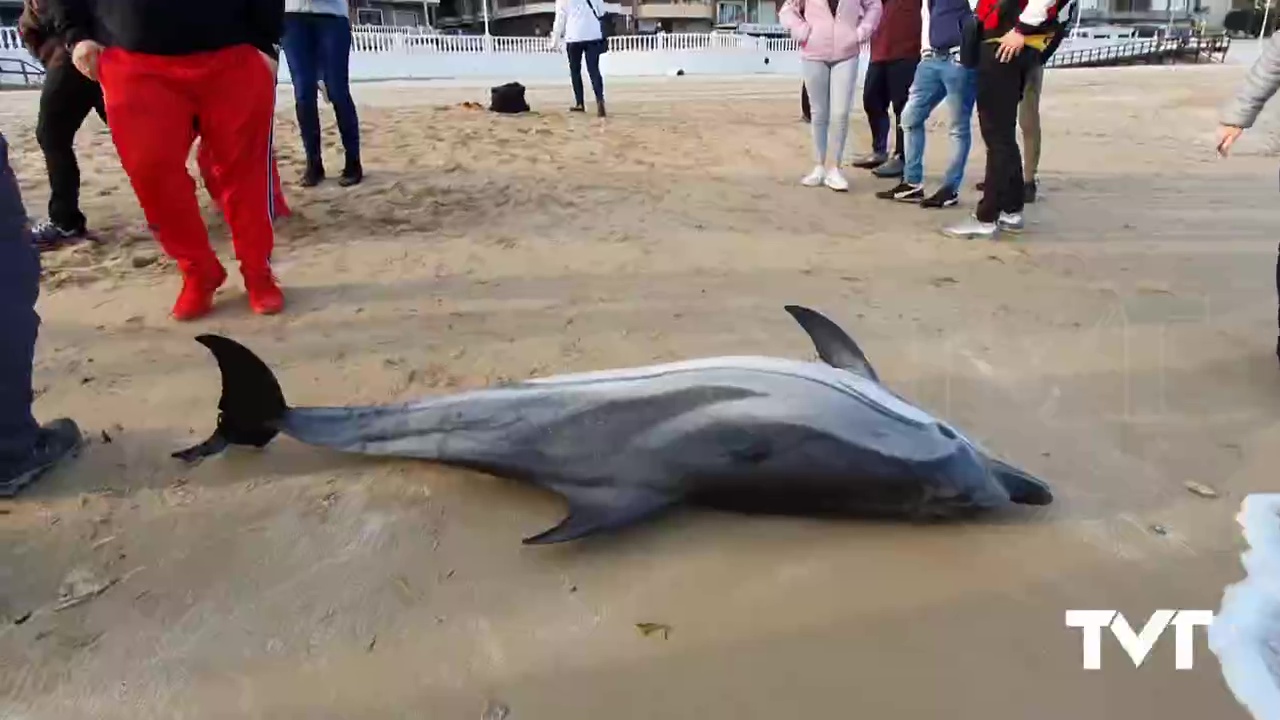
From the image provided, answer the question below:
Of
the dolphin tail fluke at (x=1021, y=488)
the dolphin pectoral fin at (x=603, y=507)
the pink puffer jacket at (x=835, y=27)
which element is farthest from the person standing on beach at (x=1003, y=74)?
the dolphin pectoral fin at (x=603, y=507)

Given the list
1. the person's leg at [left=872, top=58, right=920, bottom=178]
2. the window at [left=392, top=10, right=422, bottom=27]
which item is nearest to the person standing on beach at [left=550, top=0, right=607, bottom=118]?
the person's leg at [left=872, top=58, right=920, bottom=178]

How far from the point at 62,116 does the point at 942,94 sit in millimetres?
5874

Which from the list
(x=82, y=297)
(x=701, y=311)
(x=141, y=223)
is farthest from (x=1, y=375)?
(x=141, y=223)

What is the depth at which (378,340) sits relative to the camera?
4.07 metres

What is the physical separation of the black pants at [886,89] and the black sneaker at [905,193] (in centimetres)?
64

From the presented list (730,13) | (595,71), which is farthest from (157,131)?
(730,13)

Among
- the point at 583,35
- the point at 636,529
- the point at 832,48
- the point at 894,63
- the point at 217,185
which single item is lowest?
the point at 636,529

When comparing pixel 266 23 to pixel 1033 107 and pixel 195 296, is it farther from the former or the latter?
pixel 1033 107

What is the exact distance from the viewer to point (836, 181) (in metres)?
7.23

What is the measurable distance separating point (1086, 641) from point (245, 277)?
389 cm

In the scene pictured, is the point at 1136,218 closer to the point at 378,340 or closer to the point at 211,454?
the point at 378,340

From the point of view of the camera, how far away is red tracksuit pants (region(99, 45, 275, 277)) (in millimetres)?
3754

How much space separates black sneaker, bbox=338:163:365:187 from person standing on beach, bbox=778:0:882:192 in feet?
11.7

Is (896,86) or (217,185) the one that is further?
(896,86)
